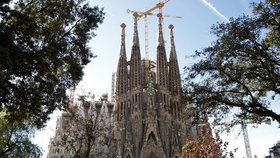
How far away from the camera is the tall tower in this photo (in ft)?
141

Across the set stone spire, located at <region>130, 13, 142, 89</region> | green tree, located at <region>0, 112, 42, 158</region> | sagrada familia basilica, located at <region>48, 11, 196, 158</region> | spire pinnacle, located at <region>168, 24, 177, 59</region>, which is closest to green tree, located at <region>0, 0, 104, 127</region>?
green tree, located at <region>0, 112, 42, 158</region>

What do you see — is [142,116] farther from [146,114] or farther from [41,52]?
[41,52]

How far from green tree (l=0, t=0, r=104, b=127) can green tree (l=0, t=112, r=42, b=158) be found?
278 inches

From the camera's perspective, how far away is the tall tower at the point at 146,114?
1695 inches

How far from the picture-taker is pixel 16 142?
762 inches

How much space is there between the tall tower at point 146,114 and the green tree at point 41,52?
1075 inches

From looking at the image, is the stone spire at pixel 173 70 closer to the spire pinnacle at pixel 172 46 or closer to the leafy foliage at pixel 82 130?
the spire pinnacle at pixel 172 46

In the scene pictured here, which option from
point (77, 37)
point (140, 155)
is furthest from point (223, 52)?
point (140, 155)

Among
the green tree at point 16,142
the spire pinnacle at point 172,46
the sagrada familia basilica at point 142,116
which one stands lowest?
the green tree at point 16,142

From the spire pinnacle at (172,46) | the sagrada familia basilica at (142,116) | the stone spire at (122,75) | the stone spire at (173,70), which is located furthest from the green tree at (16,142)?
the spire pinnacle at (172,46)

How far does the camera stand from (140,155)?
42.3 metres

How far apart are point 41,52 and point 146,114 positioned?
3491 cm

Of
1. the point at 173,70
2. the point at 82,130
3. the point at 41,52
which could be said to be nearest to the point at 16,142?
the point at 82,130

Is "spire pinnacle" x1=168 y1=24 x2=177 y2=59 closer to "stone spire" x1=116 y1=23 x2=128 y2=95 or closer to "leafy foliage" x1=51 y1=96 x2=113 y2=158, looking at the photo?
"stone spire" x1=116 y1=23 x2=128 y2=95
